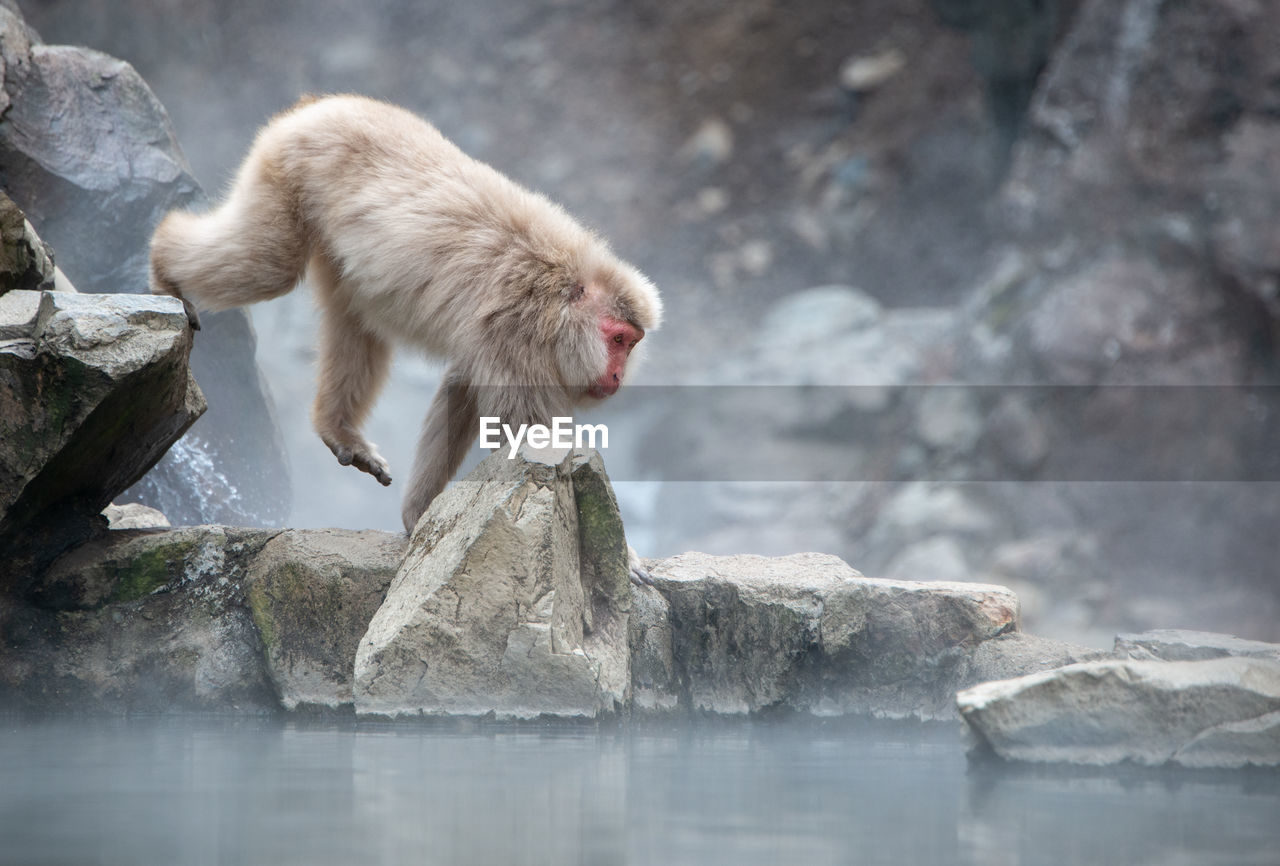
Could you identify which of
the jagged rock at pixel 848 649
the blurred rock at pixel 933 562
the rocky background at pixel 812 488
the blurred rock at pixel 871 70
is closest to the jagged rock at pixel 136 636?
the rocky background at pixel 812 488

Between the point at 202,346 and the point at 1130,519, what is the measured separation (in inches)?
264

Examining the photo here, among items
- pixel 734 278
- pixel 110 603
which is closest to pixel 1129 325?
pixel 734 278

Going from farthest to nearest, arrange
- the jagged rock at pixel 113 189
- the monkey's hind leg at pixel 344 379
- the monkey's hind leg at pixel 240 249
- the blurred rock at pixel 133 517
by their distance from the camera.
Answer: the jagged rock at pixel 113 189, the blurred rock at pixel 133 517, the monkey's hind leg at pixel 344 379, the monkey's hind leg at pixel 240 249

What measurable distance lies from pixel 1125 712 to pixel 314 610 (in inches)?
88.1

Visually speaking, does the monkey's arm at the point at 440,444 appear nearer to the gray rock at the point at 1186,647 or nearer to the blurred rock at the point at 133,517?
the blurred rock at the point at 133,517

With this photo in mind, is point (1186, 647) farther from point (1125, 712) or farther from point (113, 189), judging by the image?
point (113, 189)

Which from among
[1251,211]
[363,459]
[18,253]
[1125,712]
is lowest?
[1125,712]

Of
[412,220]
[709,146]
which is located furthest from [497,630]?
[709,146]

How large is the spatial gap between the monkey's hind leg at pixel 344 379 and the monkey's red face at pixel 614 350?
0.89 metres

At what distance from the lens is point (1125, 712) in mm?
2709

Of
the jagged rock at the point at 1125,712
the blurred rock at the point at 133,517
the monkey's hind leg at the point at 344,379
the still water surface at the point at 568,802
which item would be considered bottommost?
the still water surface at the point at 568,802

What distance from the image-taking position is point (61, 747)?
9.11 feet

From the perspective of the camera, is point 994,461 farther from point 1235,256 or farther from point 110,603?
point 110,603

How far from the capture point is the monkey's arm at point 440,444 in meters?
3.88
